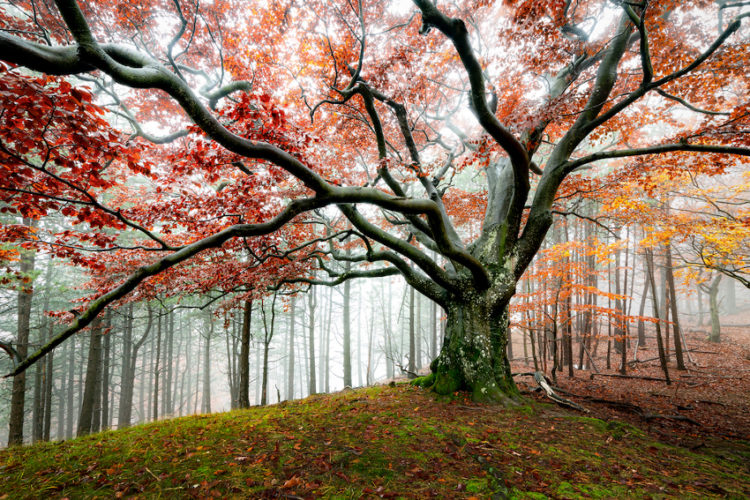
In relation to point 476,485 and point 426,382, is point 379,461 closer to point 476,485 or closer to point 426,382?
point 476,485

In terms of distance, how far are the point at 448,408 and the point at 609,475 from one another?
2.32m

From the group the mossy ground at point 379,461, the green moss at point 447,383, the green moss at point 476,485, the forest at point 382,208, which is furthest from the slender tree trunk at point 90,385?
the green moss at point 476,485

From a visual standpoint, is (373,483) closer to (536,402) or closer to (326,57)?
(536,402)

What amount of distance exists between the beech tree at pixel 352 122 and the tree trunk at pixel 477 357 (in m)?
0.03

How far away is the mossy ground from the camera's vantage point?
255cm

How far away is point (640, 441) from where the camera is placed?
397cm

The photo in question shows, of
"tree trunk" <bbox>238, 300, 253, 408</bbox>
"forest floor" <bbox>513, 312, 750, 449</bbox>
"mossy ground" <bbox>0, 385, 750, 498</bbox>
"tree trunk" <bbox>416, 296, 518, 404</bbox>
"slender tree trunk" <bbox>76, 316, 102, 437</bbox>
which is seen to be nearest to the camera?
"mossy ground" <bbox>0, 385, 750, 498</bbox>

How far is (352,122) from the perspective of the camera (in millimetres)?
7660

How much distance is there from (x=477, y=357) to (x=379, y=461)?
10.3ft

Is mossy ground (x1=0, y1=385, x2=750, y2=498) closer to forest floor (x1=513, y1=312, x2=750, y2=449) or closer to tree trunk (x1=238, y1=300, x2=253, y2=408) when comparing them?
forest floor (x1=513, y1=312, x2=750, y2=449)

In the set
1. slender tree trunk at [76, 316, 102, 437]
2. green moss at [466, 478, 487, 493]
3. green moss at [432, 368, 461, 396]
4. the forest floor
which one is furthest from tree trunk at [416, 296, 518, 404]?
slender tree trunk at [76, 316, 102, 437]

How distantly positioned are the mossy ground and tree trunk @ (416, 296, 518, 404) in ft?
2.45

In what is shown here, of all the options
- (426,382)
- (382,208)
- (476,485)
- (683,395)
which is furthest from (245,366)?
(683,395)

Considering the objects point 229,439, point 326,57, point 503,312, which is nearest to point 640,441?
point 503,312
